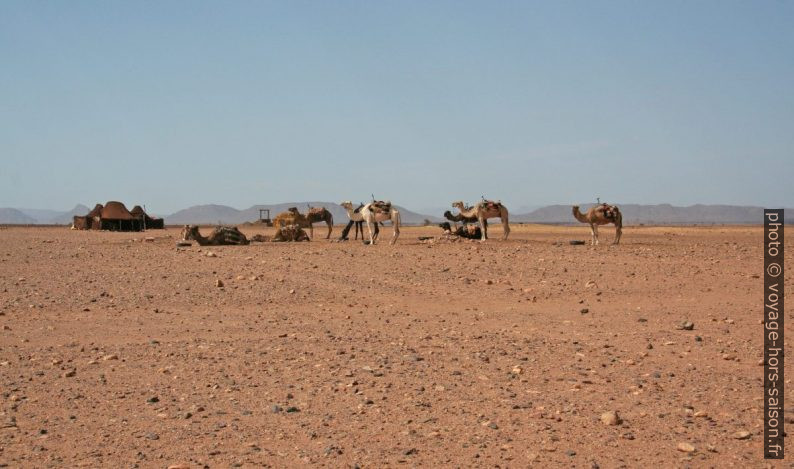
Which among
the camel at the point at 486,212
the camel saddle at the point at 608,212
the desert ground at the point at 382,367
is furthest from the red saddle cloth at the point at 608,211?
the desert ground at the point at 382,367

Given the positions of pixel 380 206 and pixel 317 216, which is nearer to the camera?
pixel 380 206

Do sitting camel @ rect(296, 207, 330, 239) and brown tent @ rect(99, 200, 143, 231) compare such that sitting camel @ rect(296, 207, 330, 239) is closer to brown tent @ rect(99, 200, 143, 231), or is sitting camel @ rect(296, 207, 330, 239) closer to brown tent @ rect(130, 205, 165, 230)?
brown tent @ rect(99, 200, 143, 231)

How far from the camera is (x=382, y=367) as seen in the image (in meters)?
10.1

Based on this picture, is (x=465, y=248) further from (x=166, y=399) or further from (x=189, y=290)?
(x=166, y=399)

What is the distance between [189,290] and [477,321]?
621cm

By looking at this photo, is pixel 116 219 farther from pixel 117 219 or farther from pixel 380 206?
pixel 380 206

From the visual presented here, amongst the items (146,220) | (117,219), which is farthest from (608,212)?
(146,220)

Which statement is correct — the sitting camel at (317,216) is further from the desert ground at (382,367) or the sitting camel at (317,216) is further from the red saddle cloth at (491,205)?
the desert ground at (382,367)

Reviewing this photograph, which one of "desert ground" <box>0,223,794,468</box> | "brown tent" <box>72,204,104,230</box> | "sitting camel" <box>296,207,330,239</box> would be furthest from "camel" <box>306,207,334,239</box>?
"brown tent" <box>72,204,104,230</box>

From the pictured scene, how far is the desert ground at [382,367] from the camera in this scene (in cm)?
738

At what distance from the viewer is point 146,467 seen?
692 centimetres

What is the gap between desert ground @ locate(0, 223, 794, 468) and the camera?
738cm

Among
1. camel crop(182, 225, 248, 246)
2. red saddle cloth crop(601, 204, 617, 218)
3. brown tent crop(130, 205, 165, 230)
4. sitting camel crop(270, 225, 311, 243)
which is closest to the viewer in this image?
camel crop(182, 225, 248, 246)

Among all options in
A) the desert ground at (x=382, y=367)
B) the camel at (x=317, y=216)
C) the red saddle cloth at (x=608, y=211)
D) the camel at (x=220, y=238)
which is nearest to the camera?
the desert ground at (x=382, y=367)
